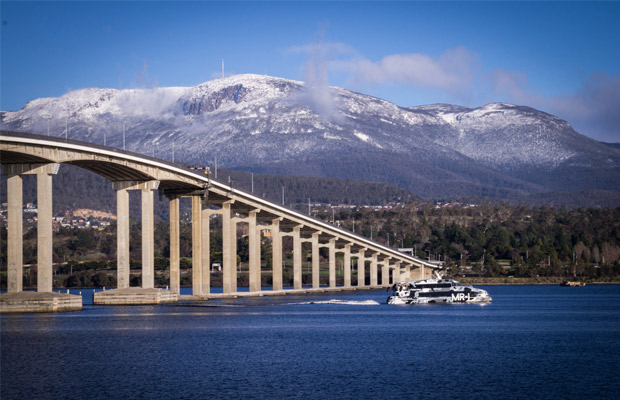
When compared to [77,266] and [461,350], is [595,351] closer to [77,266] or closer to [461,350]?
[461,350]

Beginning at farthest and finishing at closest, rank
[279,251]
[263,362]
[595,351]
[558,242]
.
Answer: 1. [558,242]
2. [279,251]
3. [595,351]
4. [263,362]

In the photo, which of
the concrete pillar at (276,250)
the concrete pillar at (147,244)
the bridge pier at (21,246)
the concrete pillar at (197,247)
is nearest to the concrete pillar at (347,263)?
the concrete pillar at (276,250)

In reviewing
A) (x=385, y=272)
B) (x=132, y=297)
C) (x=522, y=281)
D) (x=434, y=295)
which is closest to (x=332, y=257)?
(x=385, y=272)

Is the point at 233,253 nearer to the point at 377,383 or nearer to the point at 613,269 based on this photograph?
the point at 377,383

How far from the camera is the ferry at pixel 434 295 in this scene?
95.1m

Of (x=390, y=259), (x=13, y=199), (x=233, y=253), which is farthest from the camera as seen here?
(x=390, y=259)

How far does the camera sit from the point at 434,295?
95562mm

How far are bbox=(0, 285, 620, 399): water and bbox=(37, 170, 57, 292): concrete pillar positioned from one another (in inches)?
113

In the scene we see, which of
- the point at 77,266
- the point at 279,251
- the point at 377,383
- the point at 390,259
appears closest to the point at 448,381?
the point at 377,383

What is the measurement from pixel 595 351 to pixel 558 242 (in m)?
152

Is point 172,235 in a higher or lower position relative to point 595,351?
higher

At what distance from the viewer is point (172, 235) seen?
303 feet

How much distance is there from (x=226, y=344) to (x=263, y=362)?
8148 mm

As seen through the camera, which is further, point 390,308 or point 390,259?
point 390,259
